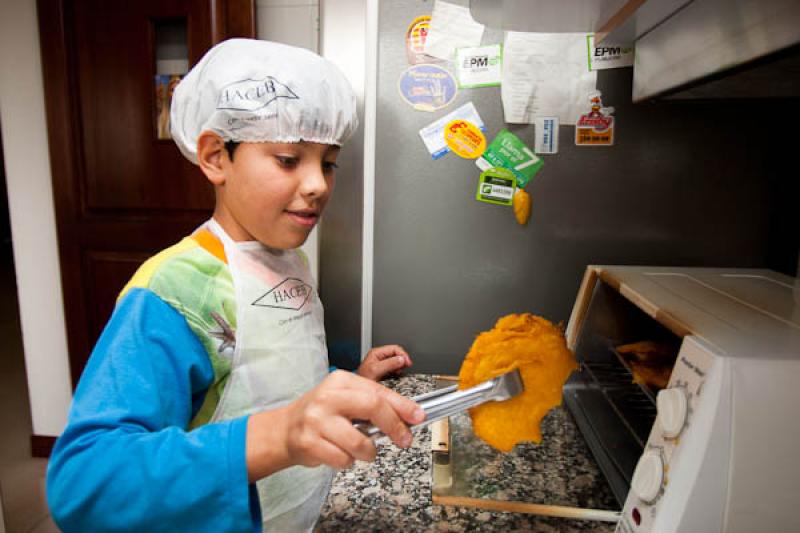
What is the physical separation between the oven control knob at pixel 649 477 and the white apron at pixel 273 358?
17.9 inches

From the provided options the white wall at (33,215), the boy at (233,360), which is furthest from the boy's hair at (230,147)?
the white wall at (33,215)

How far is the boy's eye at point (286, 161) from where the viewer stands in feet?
2.15

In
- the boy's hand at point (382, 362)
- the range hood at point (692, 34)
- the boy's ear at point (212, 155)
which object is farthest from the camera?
the boy's hand at point (382, 362)

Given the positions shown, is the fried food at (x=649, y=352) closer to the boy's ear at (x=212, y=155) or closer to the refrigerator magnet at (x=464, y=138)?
the refrigerator magnet at (x=464, y=138)

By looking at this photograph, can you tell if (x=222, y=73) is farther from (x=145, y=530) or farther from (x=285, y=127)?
(x=145, y=530)

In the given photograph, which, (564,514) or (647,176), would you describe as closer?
(564,514)

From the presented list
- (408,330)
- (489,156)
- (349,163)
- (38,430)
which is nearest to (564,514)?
(408,330)

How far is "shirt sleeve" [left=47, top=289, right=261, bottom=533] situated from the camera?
1.54 ft

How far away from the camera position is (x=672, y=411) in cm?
50

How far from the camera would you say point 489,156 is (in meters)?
1.05

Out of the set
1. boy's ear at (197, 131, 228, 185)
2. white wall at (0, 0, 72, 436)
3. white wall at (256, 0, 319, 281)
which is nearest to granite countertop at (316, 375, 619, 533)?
boy's ear at (197, 131, 228, 185)

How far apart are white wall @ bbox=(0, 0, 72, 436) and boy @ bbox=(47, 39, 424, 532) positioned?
1.72 m

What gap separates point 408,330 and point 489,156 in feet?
1.43

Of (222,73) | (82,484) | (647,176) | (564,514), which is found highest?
(222,73)
